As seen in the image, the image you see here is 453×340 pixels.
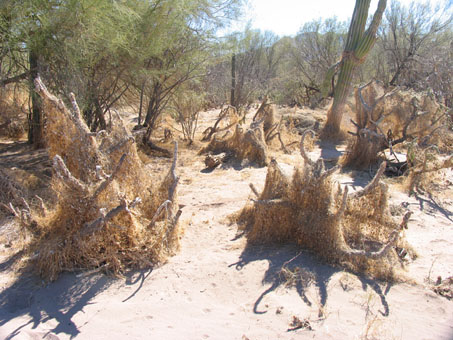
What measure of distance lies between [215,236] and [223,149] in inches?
158

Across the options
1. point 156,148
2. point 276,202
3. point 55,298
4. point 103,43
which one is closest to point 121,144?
point 55,298

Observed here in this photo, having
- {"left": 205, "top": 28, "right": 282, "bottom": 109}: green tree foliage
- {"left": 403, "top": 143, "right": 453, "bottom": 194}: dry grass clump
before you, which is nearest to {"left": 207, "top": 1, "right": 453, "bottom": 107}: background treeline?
{"left": 205, "top": 28, "right": 282, "bottom": 109}: green tree foliage

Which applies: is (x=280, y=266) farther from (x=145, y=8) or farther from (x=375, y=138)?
(x=145, y=8)

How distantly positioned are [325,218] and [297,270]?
607mm

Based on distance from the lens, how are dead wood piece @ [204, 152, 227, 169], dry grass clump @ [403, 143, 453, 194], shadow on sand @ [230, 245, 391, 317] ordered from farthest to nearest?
dead wood piece @ [204, 152, 227, 169] < dry grass clump @ [403, 143, 453, 194] < shadow on sand @ [230, 245, 391, 317]

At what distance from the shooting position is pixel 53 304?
9.62 feet

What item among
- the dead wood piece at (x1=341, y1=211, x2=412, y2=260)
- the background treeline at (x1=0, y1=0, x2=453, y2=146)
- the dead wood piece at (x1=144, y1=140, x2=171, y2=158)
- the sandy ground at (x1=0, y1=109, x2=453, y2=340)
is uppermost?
the background treeline at (x1=0, y1=0, x2=453, y2=146)

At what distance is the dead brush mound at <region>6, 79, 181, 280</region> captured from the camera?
3.29 metres

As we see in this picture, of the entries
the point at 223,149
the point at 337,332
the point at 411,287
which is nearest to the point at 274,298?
the point at 337,332

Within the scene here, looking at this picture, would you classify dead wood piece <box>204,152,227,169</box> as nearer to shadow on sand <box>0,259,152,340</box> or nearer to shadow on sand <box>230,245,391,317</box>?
shadow on sand <box>230,245,391,317</box>

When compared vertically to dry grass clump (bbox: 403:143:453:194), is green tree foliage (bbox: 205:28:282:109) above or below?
above

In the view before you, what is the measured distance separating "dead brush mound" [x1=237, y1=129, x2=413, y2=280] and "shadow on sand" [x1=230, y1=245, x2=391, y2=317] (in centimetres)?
12

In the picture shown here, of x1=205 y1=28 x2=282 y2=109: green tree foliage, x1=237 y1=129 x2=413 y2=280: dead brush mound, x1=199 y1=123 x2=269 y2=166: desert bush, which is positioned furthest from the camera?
x1=205 y1=28 x2=282 y2=109: green tree foliage

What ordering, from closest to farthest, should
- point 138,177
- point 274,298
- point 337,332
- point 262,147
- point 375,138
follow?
point 337,332
point 274,298
point 138,177
point 375,138
point 262,147
